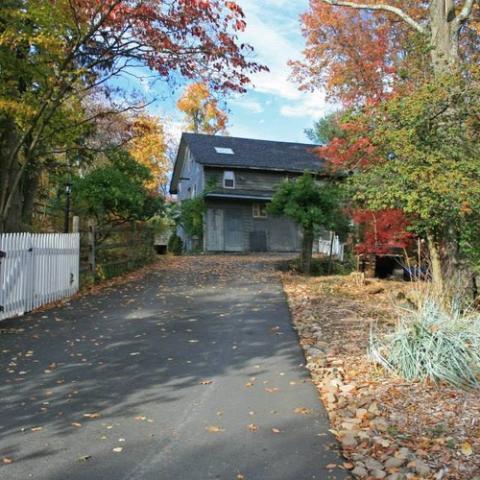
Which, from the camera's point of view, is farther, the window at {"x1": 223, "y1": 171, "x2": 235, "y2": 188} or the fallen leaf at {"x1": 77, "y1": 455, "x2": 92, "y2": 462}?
the window at {"x1": 223, "y1": 171, "x2": 235, "y2": 188}

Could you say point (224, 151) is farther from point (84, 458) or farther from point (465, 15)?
point (84, 458)

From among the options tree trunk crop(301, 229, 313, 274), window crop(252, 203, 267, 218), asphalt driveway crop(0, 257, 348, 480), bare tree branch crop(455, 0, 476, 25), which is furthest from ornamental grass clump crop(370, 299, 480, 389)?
window crop(252, 203, 267, 218)

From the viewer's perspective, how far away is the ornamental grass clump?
5.19 metres

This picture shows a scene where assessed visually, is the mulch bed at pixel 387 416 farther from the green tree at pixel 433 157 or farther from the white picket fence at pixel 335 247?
the white picket fence at pixel 335 247

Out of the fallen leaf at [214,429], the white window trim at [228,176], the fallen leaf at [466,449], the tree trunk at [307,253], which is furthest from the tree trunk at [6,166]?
the white window trim at [228,176]

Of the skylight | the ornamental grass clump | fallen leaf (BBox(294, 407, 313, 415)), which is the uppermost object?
the skylight

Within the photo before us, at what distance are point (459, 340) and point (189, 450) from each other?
3085 millimetres

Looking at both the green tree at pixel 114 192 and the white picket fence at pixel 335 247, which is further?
the white picket fence at pixel 335 247

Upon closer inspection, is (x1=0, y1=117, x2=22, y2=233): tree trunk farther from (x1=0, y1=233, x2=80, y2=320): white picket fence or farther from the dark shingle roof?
Answer: the dark shingle roof

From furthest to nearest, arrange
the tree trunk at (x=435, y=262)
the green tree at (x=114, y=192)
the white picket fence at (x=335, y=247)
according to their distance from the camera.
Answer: the white picket fence at (x=335, y=247) < the green tree at (x=114, y=192) < the tree trunk at (x=435, y=262)

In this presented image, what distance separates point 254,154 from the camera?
30438 millimetres

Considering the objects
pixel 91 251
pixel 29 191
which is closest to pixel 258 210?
pixel 29 191

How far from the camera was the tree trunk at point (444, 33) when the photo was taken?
31.8ft

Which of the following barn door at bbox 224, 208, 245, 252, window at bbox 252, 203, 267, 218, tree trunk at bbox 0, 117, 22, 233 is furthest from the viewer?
window at bbox 252, 203, 267, 218
